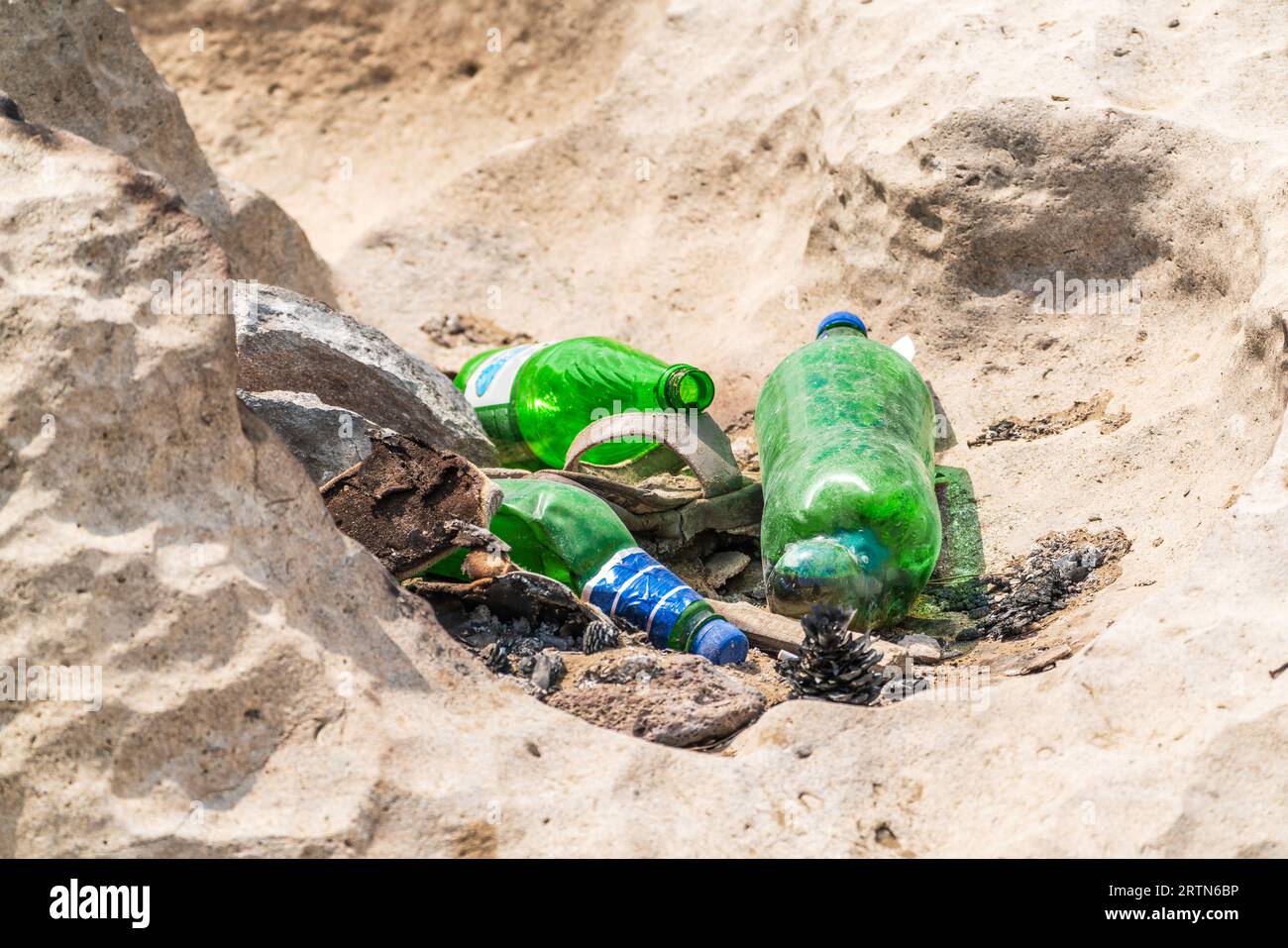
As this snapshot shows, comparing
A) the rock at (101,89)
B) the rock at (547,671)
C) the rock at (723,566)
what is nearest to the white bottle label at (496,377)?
the rock at (723,566)

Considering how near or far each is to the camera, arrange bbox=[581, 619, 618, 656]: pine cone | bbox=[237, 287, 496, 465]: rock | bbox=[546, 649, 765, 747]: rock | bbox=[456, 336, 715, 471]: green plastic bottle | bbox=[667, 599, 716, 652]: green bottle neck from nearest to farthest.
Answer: bbox=[546, 649, 765, 747]: rock, bbox=[581, 619, 618, 656]: pine cone, bbox=[667, 599, 716, 652]: green bottle neck, bbox=[237, 287, 496, 465]: rock, bbox=[456, 336, 715, 471]: green plastic bottle

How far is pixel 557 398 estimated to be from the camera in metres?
3.67

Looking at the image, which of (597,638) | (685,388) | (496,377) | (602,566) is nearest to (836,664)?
(597,638)

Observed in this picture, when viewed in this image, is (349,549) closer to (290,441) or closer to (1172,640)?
(290,441)

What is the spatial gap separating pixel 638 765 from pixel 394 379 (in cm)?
134

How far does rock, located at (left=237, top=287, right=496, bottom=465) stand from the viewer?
325 cm

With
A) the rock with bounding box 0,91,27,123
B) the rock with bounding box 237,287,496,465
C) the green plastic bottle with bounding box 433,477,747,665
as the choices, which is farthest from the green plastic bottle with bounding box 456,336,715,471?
the rock with bounding box 0,91,27,123

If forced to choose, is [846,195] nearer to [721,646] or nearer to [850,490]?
[850,490]

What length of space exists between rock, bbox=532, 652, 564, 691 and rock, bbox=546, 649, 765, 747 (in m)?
0.02

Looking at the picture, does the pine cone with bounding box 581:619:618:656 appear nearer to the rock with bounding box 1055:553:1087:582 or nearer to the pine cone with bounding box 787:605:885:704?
the pine cone with bounding box 787:605:885:704

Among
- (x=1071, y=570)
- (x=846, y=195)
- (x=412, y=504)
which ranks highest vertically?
(x=846, y=195)

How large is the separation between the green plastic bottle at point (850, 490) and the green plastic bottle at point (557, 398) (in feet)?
1.25

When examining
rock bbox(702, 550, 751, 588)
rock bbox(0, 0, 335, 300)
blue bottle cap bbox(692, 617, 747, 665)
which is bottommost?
rock bbox(702, 550, 751, 588)

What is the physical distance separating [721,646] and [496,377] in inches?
48.3
